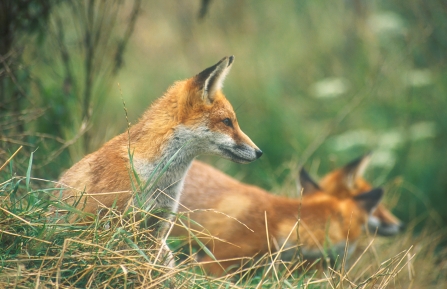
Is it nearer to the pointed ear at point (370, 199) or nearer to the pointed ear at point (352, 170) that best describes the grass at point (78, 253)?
the pointed ear at point (370, 199)

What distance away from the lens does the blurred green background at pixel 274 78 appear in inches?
274

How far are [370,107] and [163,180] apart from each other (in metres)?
6.39

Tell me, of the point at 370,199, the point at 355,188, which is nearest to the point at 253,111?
the point at 355,188

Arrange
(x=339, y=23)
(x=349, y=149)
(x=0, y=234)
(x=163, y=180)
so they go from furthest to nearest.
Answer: (x=339, y=23), (x=349, y=149), (x=163, y=180), (x=0, y=234)

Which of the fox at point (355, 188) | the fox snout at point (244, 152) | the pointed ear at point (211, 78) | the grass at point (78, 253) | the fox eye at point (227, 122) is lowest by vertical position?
the fox at point (355, 188)

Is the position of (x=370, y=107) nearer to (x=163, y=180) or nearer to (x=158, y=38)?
(x=158, y=38)

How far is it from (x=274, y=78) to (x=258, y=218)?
5.39 metres

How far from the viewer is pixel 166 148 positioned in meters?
4.61

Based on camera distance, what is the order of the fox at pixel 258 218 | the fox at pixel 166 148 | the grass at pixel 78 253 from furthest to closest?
the fox at pixel 258 218 → the fox at pixel 166 148 → the grass at pixel 78 253

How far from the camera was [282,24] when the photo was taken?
1238 cm

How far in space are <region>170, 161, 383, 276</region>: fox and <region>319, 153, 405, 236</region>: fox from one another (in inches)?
16.6

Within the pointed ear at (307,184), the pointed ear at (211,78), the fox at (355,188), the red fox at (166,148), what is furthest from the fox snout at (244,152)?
the fox at (355,188)

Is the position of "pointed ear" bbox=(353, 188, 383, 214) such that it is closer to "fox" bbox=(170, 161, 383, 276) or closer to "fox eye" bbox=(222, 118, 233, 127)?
"fox" bbox=(170, 161, 383, 276)

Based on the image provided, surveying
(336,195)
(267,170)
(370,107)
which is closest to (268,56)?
(370,107)
